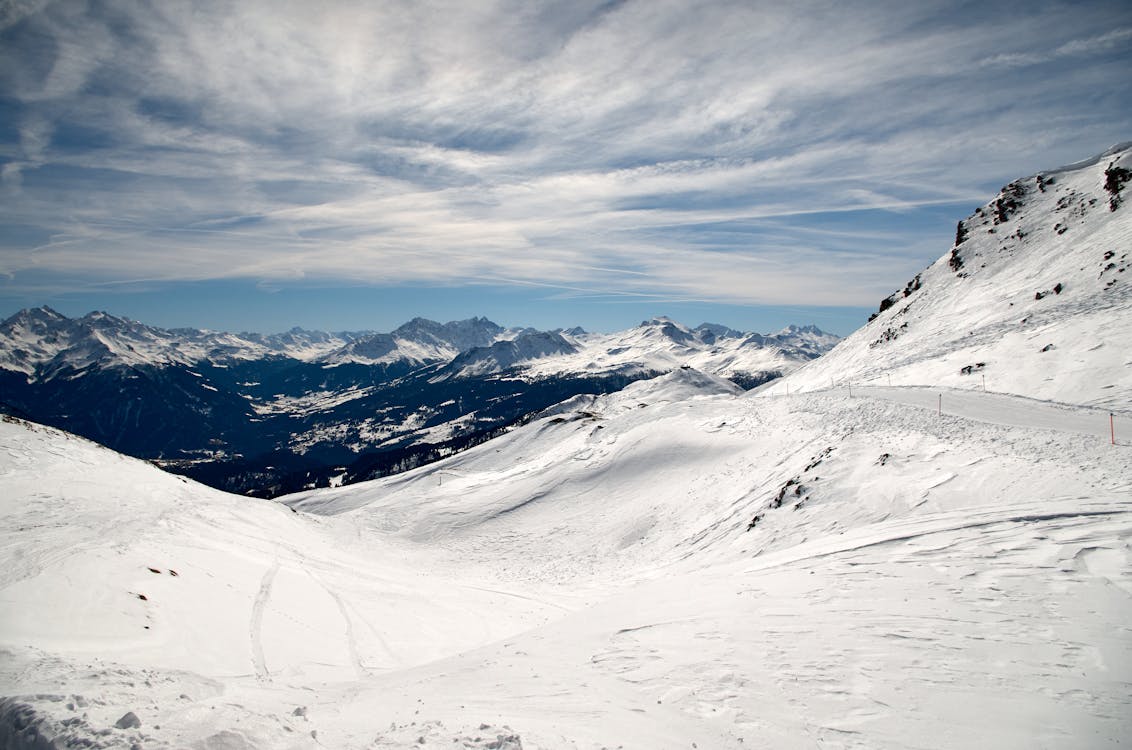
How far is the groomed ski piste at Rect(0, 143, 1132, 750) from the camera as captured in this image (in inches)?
336

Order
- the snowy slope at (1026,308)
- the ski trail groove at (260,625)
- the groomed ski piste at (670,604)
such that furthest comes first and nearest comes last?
the snowy slope at (1026,308) → the ski trail groove at (260,625) → the groomed ski piste at (670,604)

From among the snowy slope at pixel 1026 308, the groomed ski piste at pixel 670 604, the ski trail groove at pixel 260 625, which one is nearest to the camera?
the groomed ski piste at pixel 670 604

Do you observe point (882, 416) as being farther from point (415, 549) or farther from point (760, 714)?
point (415, 549)

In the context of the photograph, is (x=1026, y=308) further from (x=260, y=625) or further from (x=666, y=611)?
(x=260, y=625)

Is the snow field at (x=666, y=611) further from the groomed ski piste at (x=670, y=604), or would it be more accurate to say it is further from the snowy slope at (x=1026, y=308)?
the snowy slope at (x=1026, y=308)

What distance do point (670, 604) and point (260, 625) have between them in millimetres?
14650

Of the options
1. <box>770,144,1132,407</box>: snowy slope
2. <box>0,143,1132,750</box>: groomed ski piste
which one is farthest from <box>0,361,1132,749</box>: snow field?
<box>770,144,1132,407</box>: snowy slope

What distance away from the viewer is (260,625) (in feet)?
59.4

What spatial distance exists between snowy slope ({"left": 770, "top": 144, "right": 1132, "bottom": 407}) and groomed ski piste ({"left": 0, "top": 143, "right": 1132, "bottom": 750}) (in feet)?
2.94

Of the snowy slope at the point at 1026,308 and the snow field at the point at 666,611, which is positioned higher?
the snowy slope at the point at 1026,308

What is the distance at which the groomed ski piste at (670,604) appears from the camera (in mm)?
8547

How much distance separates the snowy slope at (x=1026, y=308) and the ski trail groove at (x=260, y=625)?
141 feet

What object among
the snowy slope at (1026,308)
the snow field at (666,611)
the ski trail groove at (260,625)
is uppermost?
the snowy slope at (1026,308)

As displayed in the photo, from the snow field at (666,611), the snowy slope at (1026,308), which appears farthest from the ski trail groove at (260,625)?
the snowy slope at (1026,308)
